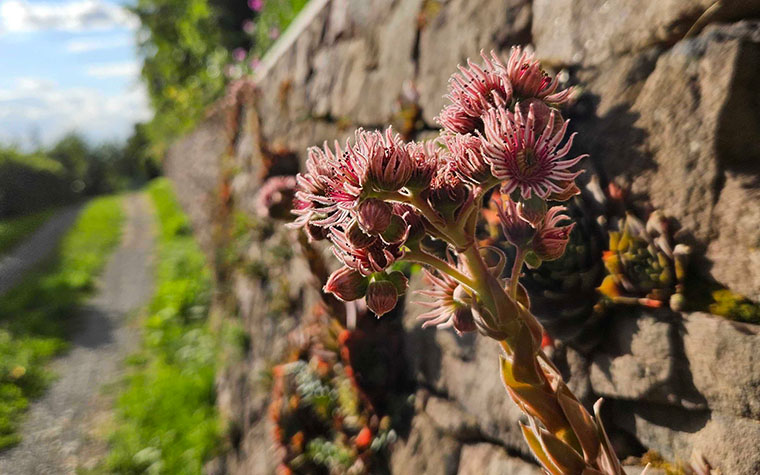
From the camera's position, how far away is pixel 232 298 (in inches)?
215

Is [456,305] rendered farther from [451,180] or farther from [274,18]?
[274,18]

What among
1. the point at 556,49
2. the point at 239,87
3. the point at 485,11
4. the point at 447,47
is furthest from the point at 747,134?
the point at 239,87

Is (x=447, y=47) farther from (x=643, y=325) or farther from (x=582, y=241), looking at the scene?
(x=643, y=325)

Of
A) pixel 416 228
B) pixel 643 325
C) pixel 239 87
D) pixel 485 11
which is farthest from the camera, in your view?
pixel 239 87

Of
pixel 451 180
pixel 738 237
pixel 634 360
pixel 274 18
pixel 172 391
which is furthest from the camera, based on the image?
pixel 274 18

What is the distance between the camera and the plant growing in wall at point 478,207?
35.2 inches

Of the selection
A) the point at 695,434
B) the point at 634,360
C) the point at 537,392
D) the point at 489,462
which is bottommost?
the point at 489,462

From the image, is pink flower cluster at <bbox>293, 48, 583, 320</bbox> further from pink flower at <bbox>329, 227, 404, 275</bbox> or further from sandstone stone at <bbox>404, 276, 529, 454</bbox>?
sandstone stone at <bbox>404, 276, 529, 454</bbox>

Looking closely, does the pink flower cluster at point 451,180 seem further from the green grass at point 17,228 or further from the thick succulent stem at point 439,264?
the green grass at point 17,228

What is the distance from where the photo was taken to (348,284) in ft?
3.41

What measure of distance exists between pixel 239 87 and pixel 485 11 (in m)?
3.83

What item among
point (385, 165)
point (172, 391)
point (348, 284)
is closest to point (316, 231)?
point (348, 284)

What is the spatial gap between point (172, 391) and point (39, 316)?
328 centimetres

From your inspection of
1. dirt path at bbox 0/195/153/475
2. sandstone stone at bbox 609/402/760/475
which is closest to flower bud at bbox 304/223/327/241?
sandstone stone at bbox 609/402/760/475
